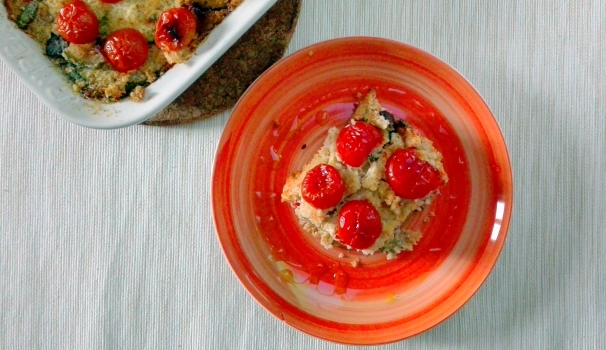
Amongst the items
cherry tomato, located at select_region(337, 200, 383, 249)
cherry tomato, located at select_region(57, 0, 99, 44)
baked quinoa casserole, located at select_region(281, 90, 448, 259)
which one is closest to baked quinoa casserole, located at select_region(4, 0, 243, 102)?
cherry tomato, located at select_region(57, 0, 99, 44)

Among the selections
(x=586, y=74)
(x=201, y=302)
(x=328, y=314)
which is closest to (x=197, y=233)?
(x=201, y=302)

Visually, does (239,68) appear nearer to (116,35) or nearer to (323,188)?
(116,35)

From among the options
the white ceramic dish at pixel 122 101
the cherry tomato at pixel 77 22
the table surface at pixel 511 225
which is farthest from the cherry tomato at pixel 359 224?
the cherry tomato at pixel 77 22

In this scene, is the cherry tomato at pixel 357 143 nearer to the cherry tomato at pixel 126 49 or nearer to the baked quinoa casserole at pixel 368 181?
the baked quinoa casserole at pixel 368 181

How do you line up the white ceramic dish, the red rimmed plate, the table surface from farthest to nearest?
1. the table surface
2. the red rimmed plate
3. the white ceramic dish

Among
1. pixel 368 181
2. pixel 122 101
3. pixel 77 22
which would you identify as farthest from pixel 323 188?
pixel 77 22

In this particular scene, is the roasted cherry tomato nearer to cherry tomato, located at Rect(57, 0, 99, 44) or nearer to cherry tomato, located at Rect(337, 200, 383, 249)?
cherry tomato, located at Rect(57, 0, 99, 44)
